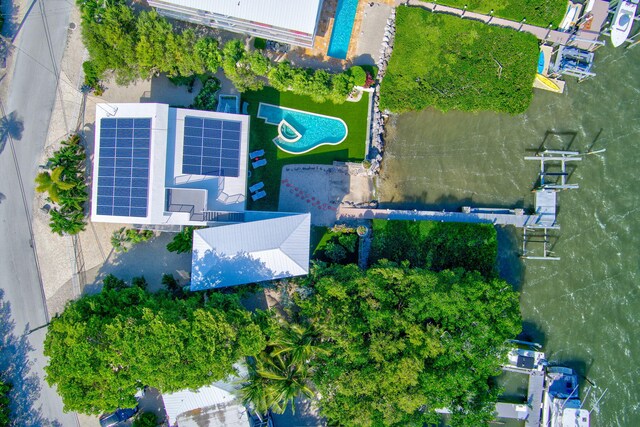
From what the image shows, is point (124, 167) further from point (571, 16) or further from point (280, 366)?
point (571, 16)

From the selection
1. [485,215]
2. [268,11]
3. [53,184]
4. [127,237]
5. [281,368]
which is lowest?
[281,368]

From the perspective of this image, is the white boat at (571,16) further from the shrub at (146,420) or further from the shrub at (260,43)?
the shrub at (146,420)

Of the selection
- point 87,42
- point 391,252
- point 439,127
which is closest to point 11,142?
point 87,42

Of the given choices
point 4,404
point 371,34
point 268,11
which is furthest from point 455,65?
point 4,404

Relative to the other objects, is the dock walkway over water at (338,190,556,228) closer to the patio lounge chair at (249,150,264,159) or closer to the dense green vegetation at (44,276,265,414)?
the patio lounge chair at (249,150,264,159)

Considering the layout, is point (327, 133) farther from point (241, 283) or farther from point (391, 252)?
point (241, 283)

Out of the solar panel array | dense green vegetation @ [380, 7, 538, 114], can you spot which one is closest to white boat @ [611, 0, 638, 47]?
dense green vegetation @ [380, 7, 538, 114]

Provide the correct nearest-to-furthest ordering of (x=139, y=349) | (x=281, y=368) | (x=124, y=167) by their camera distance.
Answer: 1. (x=139, y=349)
2. (x=281, y=368)
3. (x=124, y=167)
